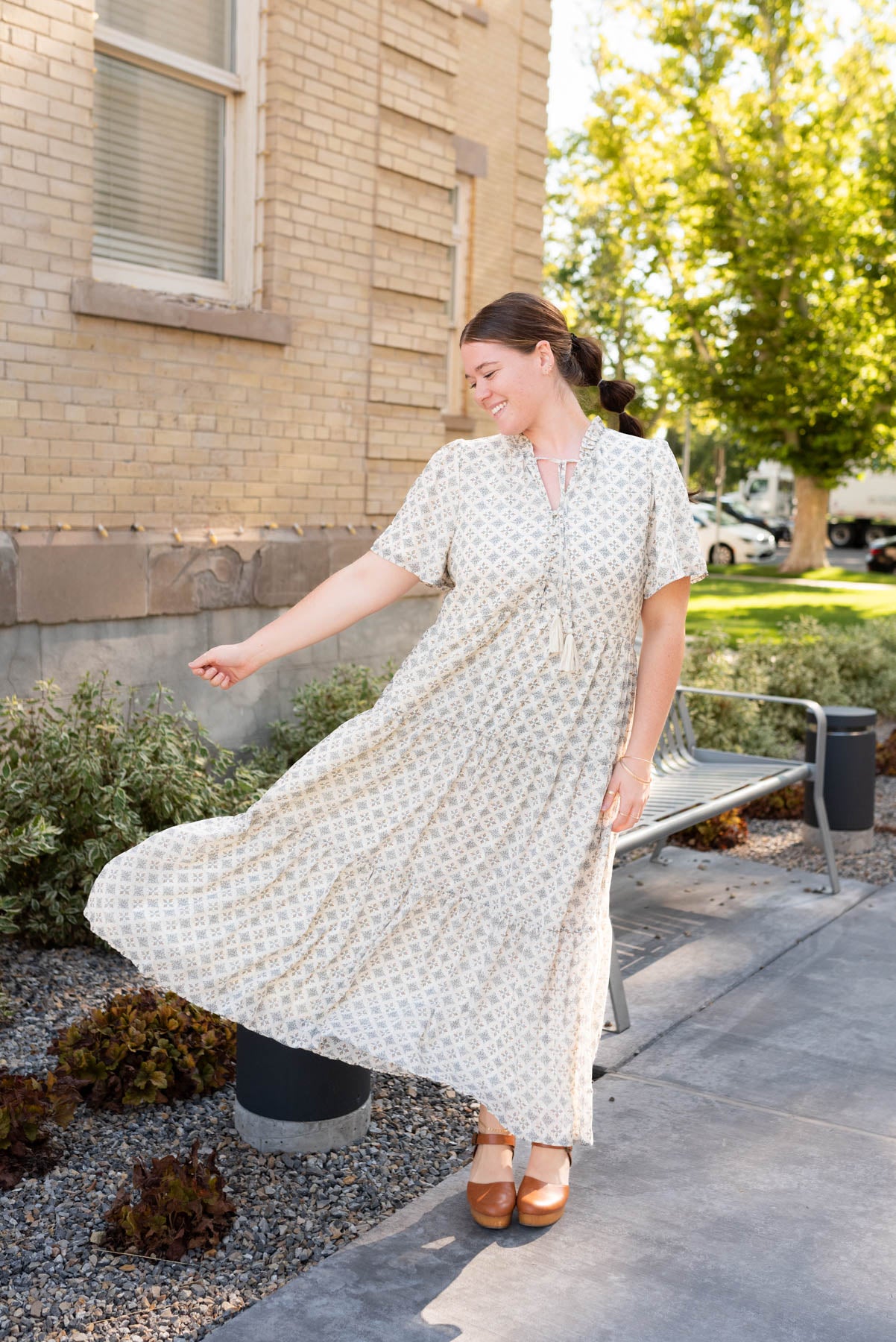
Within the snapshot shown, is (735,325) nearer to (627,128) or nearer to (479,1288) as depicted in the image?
(627,128)

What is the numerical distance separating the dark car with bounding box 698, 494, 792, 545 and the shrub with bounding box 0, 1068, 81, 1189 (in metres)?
34.8

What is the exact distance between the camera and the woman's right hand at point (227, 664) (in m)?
2.98

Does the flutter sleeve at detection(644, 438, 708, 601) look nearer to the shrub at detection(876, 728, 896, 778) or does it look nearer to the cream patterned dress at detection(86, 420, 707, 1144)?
the cream patterned dress at detection(86, 420, 707, 1144)

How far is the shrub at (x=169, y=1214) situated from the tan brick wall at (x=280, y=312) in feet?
11.6

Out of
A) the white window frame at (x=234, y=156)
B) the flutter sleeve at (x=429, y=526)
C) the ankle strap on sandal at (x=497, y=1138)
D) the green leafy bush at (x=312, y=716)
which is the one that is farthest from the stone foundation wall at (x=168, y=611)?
the ankle strap on sandal at (x=497, y=1138)

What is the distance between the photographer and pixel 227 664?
298 centimetres

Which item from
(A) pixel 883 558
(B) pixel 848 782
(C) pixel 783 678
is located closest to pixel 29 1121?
(B) pixel 848 782

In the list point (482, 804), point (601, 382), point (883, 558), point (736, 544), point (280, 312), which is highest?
point (280, 312)

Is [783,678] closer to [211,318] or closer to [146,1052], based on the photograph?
[211,318]

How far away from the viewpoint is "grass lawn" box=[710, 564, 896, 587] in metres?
27.6

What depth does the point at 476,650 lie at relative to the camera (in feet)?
9.72

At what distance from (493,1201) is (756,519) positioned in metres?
42.0

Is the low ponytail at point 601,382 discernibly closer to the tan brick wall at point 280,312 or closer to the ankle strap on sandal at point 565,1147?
the ankle strap on sandal at point 565,1147

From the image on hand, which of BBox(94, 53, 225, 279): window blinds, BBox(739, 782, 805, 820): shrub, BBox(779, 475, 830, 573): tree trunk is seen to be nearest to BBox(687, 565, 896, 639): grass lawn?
BBox(779, 475, 830, 573): tree trunk
